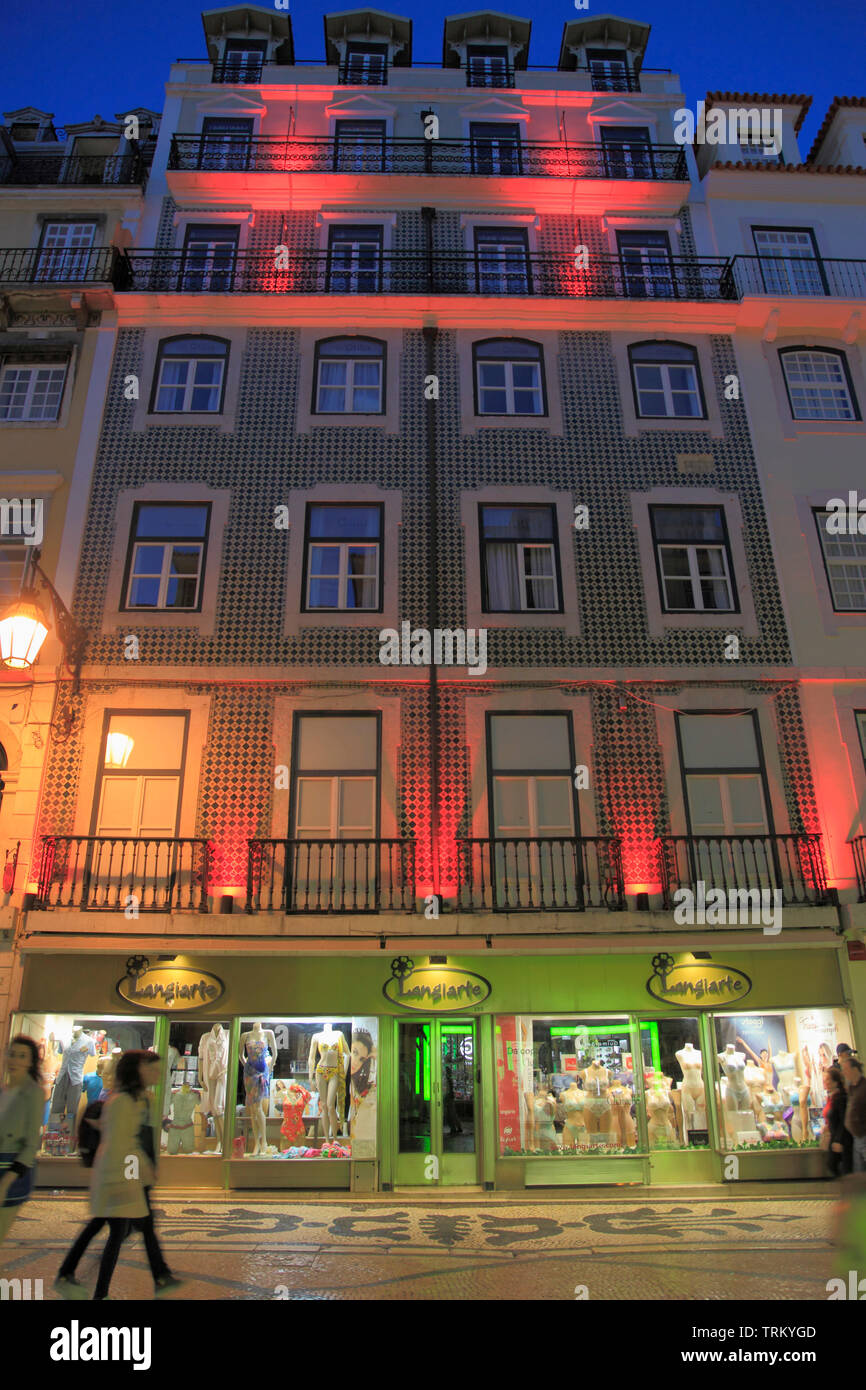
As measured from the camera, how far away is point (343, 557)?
45.8 ft

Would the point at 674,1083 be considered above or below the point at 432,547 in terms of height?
below

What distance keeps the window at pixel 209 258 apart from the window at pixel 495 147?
4.89 m

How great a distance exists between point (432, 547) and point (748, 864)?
21.3 feet

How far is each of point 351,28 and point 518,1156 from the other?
68.0 feet

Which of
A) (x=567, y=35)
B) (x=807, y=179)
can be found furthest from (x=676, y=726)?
(x=567, y=35)

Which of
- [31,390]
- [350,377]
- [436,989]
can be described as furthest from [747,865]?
[31,390]

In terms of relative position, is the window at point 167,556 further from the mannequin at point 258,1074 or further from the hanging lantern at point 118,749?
the mannequin at point 258,1074

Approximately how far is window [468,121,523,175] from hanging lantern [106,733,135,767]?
12.5 meters

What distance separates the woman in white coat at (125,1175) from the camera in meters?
5.68

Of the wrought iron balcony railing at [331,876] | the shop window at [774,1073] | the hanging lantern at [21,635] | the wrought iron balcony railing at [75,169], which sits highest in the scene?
the wrought iron balcony railing at [75,169]

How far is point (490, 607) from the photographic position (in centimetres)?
1371

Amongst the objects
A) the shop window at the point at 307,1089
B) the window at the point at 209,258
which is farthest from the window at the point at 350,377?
the shop window at the point at 307,1089

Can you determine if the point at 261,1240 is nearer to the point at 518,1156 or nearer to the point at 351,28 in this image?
the point at 518,1156

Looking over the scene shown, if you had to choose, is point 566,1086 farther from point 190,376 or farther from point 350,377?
point 190,376
